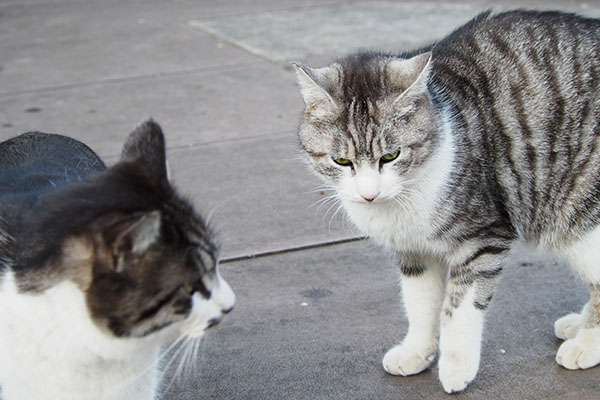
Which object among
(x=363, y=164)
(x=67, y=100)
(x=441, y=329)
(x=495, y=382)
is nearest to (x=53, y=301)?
(x=363, y=164)

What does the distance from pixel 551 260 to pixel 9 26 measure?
8.72 metres

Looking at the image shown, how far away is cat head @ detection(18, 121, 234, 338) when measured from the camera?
2242 millimetres

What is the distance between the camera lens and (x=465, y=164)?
3.30 meters

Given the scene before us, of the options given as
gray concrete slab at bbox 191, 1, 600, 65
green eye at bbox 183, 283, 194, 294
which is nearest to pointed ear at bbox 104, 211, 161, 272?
green eye at bbox 183, 283, 194, 294

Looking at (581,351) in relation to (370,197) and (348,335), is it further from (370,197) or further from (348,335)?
(370,197)

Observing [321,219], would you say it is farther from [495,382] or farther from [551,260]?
[495,382]

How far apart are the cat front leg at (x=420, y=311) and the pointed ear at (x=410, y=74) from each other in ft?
2.45

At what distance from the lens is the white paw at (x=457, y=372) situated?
3193 mm

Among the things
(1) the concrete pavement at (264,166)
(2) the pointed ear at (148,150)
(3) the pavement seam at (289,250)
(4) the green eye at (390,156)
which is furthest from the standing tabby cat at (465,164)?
(3) the pavement seam at (289,250)

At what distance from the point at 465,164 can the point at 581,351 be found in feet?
Answer: 3.08

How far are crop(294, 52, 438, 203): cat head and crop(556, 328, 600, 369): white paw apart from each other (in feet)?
3.30

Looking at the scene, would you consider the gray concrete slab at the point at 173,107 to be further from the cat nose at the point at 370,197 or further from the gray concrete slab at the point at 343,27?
the cat nose at the point at 370,197

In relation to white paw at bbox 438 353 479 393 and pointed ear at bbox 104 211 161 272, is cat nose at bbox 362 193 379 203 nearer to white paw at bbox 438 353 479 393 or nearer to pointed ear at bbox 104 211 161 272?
white paw at bbox 438 353 479 393

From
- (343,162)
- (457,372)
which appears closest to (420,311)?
(457,372)
